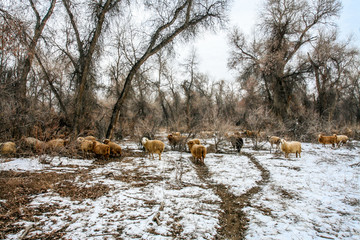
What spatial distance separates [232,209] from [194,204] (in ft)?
2.59

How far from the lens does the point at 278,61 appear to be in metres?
17.1

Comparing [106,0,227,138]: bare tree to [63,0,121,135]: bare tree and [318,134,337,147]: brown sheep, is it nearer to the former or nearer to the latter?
[63,0,121,135]: bare tree

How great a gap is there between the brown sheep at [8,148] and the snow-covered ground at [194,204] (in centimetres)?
78

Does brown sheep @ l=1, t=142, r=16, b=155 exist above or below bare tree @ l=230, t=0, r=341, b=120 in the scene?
below

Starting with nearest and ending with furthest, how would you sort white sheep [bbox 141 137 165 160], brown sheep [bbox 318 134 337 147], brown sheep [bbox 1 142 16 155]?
1. brown sheep [bbox 1 142 16 155]
2. white sheep [bbox 141 137 165 160]
3. brown sheep [bbox 318 134 337 147]

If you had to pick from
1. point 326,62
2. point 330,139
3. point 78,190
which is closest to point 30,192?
point 78,190

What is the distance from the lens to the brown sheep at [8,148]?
23.2ft

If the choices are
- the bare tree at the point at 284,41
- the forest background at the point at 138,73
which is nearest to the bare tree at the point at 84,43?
the forest background at the point at 138,73

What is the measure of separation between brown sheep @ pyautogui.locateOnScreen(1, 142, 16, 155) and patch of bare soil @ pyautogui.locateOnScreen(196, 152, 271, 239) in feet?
23.0

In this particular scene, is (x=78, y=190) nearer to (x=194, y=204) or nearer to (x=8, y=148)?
(x=194, y=204)

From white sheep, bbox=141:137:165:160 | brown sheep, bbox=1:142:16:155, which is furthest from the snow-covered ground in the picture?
white sheep, bbox=141:137:165:160

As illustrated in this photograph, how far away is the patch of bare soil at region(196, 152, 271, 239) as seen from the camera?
3.22m

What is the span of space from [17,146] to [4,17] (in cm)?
635

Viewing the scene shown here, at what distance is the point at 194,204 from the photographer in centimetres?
412
